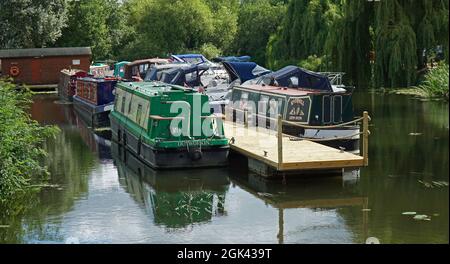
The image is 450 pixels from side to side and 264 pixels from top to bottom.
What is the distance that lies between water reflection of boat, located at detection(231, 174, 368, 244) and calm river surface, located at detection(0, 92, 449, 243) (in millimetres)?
17

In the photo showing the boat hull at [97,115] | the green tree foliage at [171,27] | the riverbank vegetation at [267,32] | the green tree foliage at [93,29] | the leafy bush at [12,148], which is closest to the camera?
the leafy bush at [12,148]

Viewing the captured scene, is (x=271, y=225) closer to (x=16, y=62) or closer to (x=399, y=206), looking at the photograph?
(x=399, y=206)

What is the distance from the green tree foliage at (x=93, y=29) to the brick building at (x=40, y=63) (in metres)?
6.35

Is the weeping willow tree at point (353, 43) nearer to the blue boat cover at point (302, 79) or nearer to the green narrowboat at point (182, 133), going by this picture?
the blue boat cover at point (302, 79)

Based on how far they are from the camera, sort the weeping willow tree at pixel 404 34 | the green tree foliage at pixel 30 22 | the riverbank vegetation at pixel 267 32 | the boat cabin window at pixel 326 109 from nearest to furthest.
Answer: the boat cabin window at pixel 326 109 < the weeping willow tree at pixel 404 34 < the riverbank vegetation at pixel 267 32 < the green tree foliage at pixel 30 22

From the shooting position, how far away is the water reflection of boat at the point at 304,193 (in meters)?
12.4

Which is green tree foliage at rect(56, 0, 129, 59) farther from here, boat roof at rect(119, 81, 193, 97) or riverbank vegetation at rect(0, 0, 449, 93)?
boat roof at rect(119, 81, 193, 97)

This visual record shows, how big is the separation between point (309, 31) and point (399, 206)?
25.4 m

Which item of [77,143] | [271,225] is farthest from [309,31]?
[271,225]

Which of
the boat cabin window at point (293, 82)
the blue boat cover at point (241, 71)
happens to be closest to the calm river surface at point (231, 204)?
the boat cabin window at point (293, 82)

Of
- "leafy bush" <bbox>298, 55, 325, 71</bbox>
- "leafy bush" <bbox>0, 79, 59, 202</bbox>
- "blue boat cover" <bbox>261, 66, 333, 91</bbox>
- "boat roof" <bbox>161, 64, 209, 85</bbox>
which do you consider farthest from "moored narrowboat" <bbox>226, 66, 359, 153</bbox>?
"leafy bush" <bbox>298, 55, 325, 71</bbox>

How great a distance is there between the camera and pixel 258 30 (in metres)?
48.9

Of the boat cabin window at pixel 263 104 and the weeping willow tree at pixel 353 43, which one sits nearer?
the boat cabin window at pixel 263 104

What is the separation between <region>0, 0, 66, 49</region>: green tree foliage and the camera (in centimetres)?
4016
